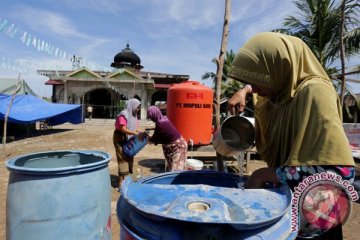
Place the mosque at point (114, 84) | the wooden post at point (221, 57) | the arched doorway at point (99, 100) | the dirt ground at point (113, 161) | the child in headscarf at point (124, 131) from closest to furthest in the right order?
the dirt ground at point (113, 161), the wooden post at point (221, 57), the child in headscarf at point (124, 131), the mosque at point (114, 84), the arched doorway at point (99, 100)

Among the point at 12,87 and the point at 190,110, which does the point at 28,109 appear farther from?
the point at 190,110

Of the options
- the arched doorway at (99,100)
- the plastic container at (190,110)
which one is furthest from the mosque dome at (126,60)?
the plastic container at (190,110)

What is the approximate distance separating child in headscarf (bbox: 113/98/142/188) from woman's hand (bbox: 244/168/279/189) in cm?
371

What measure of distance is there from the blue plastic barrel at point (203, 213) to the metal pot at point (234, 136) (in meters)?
0.47

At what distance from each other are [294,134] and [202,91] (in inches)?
220

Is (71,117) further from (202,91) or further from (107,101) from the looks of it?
(107,101)

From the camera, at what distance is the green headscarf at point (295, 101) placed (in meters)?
0.89

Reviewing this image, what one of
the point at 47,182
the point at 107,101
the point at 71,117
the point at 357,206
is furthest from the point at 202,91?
the point at 107,101

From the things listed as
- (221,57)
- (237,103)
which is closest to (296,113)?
(237,103)

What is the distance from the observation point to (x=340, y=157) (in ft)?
2.89

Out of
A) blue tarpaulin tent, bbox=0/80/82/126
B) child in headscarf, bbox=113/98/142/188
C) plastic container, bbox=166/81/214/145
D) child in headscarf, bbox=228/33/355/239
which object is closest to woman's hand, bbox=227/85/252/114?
child in headscarf, bbox=228/33/355/239

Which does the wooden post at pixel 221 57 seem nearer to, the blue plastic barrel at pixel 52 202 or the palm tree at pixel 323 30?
the blue plastic barrel at pixel 52 202

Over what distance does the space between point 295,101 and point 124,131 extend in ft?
12.9

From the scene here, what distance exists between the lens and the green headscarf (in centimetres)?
89
